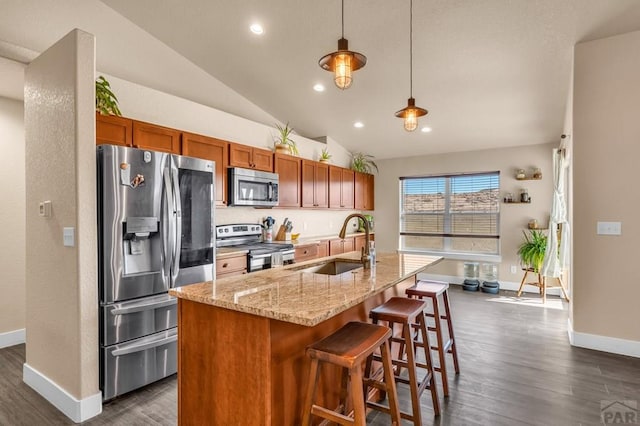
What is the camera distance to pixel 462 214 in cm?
618

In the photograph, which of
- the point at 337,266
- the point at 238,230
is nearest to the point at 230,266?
the point at 238,230

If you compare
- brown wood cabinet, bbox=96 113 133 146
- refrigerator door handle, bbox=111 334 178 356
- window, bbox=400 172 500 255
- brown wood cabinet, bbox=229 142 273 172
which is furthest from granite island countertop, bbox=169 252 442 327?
window, bbox=400 172 500 255

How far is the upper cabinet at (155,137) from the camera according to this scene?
311cm

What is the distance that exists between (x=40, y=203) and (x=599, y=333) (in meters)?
4.94

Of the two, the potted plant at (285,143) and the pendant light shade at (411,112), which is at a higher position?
the potted plant at (285,143)

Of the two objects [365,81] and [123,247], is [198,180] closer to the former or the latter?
[123,247]

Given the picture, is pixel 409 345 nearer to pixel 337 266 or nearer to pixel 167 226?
pixel 337 266

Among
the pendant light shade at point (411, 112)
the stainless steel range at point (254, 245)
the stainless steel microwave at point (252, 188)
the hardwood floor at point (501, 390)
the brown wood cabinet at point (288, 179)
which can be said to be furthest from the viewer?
the brown wood cabinet at point (288, 179)

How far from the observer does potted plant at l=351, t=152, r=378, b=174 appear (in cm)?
651

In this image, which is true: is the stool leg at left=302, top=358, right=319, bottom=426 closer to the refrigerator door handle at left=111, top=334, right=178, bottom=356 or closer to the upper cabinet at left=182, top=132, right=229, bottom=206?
the refrigerator door handle at left=111, top=334, right=178, bottom=356

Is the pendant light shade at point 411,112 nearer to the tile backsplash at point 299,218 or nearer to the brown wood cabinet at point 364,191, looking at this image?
the tile backsplash at point 299,218

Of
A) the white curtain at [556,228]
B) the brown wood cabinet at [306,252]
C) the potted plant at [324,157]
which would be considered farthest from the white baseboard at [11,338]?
the white curtain at [556,228]

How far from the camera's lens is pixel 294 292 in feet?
5.44

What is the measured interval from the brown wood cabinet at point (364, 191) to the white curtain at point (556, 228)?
3069mm
